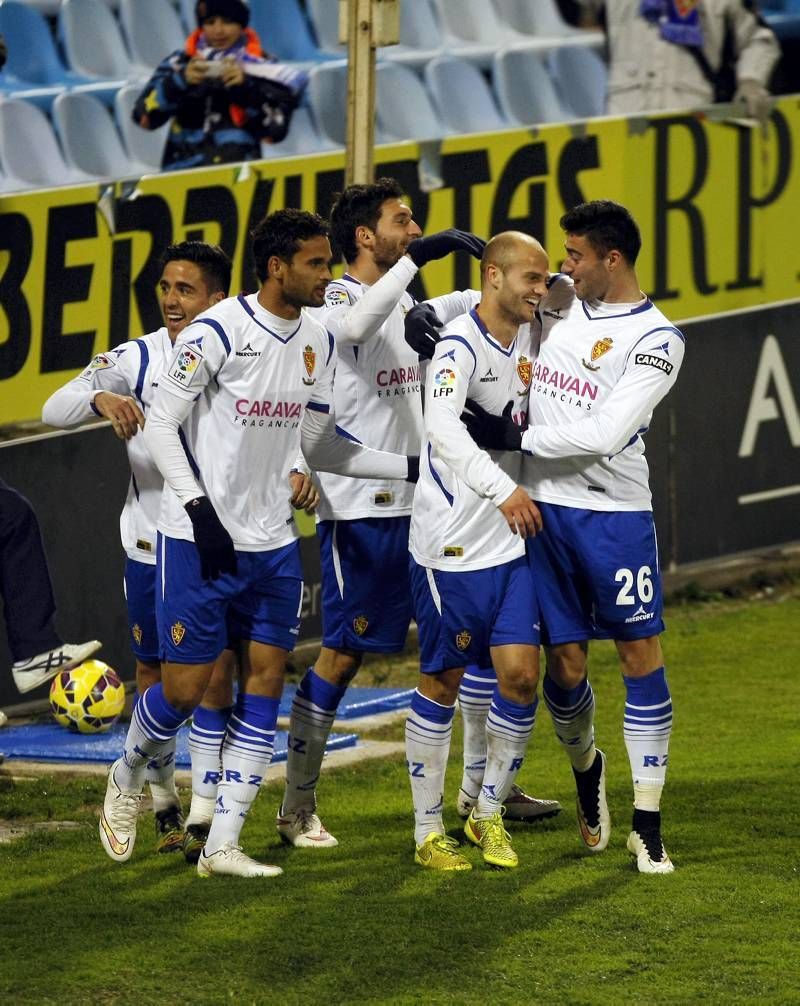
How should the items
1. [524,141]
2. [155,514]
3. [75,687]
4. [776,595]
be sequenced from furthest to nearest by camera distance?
[776,595], [524,141], [75,687], [155,514]

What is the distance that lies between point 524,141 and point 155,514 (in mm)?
5024

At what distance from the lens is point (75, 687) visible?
27.0 feet

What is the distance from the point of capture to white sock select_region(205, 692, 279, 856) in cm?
591

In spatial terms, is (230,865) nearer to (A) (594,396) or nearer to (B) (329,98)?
(A) (594,396)

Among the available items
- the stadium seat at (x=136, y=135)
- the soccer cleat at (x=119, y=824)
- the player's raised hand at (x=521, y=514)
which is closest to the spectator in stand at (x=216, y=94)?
the stadium seat at (x=136, y=135)

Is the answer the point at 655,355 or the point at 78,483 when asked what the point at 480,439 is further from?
the point at 78,483

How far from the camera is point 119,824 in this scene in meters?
6.19

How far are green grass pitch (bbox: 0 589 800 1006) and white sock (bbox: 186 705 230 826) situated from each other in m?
0.20

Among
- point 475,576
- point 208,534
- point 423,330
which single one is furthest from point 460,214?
point 208,534

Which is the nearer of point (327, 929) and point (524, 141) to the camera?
point (327, 929)

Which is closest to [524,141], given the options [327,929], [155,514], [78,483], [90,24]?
[90,24]

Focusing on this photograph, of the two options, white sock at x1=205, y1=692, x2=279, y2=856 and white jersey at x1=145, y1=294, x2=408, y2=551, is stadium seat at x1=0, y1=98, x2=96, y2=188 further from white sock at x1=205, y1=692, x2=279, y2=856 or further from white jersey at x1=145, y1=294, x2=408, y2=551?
white sock at x1=205, y1=692, x2=279, y2=856

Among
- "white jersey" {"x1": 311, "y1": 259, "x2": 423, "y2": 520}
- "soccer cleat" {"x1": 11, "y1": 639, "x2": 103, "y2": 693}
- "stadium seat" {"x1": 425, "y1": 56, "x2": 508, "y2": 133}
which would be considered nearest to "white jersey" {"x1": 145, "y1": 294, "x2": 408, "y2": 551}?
"white jersey" {"x1": 311, "y1": 259, "x2": 423, "y2": 520}

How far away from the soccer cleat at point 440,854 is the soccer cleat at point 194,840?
26.6 inches
